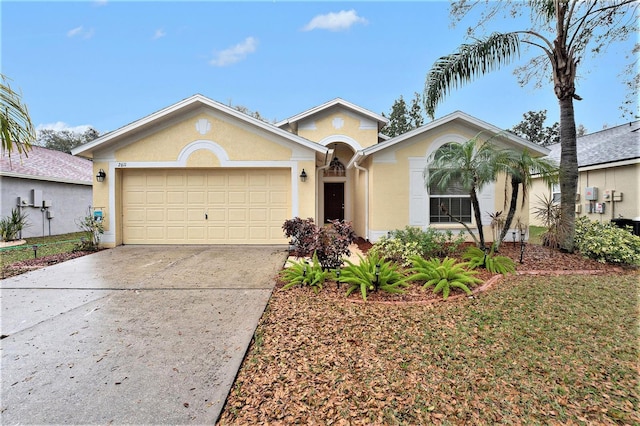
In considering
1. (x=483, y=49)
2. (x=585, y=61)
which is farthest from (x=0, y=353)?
(x=585, y=61)

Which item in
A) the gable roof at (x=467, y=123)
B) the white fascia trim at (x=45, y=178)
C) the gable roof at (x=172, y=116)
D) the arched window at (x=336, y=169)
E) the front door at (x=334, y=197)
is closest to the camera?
the gable roof at (x=172, y=116)

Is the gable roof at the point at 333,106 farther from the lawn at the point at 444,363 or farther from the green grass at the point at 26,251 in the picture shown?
the lawn at the point at 444,363

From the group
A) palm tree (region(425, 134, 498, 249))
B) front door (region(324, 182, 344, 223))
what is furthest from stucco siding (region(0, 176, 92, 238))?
palm tree (region(425, 134, 498, 249))

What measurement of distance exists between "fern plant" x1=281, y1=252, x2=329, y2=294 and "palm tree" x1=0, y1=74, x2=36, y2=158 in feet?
13.1

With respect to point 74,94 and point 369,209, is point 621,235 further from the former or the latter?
point 74,94

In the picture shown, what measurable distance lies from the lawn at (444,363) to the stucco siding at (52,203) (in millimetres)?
13221

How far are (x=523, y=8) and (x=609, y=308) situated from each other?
841 centimetres

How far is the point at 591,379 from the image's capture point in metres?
2.84

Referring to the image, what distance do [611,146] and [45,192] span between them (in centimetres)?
2463

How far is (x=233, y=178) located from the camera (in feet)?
32.1

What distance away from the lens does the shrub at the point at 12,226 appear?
10828mm

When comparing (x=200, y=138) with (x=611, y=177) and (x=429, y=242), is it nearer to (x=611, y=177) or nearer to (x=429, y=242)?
(x=429, y=242)

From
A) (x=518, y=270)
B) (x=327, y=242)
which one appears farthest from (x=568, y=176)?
(x=327, y=242)

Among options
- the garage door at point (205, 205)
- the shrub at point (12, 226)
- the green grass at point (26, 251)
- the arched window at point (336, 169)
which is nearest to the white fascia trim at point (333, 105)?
the arched window at point (336, 169)
